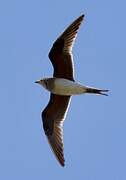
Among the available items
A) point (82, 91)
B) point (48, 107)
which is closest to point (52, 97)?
point (48, 107)

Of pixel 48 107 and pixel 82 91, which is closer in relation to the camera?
pixel 82 91

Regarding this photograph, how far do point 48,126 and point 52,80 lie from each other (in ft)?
3.77

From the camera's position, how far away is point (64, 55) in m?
13.1

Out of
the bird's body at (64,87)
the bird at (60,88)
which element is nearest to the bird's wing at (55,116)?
the bird at (60,88)

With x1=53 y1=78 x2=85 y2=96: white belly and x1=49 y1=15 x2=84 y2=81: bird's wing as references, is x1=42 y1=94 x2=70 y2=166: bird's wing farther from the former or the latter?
x1=49 y1=15 x2=84 y2=81: bird's wing

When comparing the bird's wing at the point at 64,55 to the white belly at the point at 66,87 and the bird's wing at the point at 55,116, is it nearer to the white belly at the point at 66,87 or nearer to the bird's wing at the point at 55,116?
the white belly at the point at 66,87

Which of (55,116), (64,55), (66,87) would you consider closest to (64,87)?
(66,87)

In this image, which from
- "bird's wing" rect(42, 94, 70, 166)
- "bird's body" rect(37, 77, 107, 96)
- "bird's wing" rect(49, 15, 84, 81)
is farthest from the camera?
"bird's wing" rect(42, 94, 70, 166)

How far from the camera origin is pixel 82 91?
41.3 feet

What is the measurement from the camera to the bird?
1272cm

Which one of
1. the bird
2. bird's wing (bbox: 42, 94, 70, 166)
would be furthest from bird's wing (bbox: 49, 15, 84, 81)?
bird's wing (bbox: 42, 94, 70, 166)

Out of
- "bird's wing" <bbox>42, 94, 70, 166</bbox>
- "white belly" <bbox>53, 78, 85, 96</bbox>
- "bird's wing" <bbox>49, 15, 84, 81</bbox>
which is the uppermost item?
"bird's wing" <bbox>49, 15, 84, 81</bbox>

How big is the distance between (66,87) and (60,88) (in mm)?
167

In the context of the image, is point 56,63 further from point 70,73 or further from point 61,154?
point 61,154
